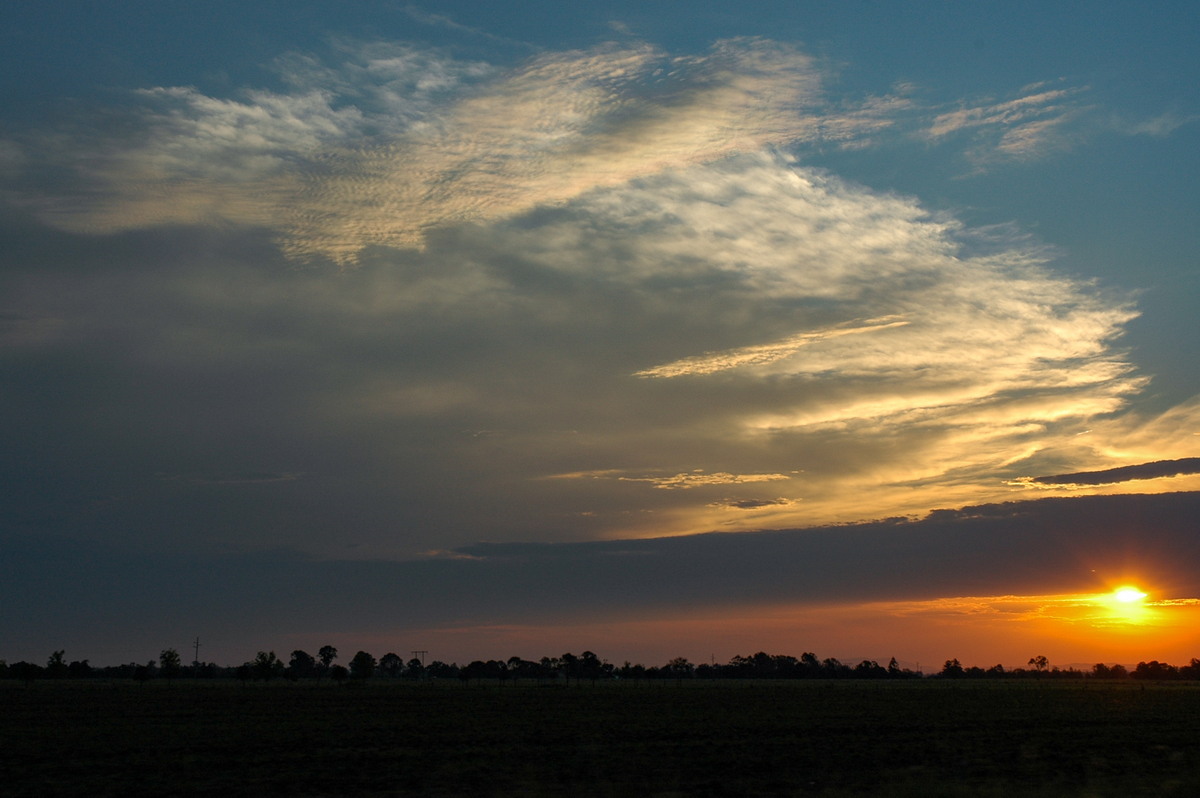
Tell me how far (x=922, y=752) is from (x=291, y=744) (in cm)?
2520

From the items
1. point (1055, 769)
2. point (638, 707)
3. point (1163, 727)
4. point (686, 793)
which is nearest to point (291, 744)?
point (686, 793)

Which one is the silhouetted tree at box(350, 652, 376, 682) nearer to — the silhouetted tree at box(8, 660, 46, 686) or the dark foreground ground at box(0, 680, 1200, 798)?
the silhouetted tree at box(8, 660, 46, 686)

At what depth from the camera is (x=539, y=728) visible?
4694 cm

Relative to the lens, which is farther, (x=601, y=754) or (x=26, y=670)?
(x=26, y=670)

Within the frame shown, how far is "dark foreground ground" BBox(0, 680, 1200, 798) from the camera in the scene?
2575 cm

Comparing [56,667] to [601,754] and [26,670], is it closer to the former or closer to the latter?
[26,670]

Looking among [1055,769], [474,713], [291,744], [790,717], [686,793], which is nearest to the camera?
[686,793]

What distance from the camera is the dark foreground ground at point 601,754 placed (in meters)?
25.8

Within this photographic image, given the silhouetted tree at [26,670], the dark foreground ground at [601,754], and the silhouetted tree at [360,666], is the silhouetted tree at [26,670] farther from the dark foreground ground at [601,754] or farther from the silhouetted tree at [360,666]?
the dark foreground ground at [601,754]

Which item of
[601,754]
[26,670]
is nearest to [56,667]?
[26,670]

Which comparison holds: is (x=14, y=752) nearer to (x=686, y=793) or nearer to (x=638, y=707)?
(x=686, y=793)

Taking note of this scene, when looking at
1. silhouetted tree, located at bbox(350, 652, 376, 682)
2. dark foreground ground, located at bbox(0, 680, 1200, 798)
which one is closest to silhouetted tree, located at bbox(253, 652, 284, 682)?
silhouetted tree, located at bbox(350, 652, 376, 682)

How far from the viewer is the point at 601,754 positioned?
3400 cm

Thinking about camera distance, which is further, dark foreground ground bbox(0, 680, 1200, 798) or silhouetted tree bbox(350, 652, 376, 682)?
silhouetted tree bbox(350, 652, 376, 682)
